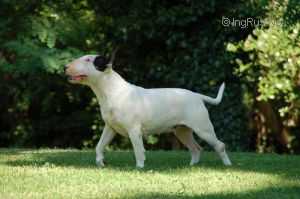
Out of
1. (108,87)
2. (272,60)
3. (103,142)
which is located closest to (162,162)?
(103,142)

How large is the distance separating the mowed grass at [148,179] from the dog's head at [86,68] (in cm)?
119

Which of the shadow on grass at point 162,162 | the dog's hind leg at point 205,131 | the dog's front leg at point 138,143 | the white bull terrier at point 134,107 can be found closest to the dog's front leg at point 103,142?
the white bull terrier at point 134,107

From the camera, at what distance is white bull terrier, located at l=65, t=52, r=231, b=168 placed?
9.45 metres

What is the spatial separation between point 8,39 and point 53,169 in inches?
331

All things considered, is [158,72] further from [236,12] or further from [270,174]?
[270,174]

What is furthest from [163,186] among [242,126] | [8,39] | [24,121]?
[24,121]

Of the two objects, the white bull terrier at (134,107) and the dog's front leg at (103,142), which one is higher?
the white bull terrier at (134,107)

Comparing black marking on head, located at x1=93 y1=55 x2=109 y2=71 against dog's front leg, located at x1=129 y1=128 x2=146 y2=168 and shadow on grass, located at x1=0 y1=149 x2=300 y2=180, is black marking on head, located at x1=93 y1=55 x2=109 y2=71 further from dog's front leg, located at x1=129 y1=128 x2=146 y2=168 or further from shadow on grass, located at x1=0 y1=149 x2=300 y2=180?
shadow on grass, located at x1=0 y1=149 x2=300 y2=180

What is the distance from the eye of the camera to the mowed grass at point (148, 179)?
7.36 meters

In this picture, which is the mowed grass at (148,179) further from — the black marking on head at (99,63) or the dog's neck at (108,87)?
the black marking on head at (99,63)

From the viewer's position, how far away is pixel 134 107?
9477mm

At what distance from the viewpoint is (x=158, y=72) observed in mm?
17422

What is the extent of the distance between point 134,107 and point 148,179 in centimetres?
142

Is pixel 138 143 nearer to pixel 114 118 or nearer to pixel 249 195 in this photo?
pixel 114 118
